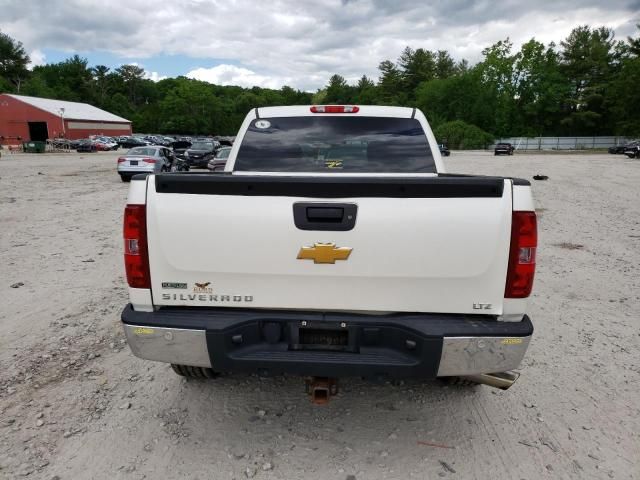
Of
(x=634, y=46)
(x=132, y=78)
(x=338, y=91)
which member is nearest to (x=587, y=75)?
(x=634, y=46)

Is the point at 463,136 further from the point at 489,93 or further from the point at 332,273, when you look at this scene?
the point at 332,273

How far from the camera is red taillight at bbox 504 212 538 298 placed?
8.03ft

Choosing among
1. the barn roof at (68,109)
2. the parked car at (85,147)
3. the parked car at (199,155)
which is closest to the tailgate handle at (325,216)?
the parked car at (199,155)

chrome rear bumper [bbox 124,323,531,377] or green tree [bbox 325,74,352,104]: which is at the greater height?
green tree [bbox 325,74,352,104]

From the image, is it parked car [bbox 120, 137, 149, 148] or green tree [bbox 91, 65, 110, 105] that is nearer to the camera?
parked car [bbox 120, 137, 149, 148]

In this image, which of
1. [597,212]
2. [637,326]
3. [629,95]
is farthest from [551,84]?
[637,326]

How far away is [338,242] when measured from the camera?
2480 mm

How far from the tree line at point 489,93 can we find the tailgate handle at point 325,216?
70.4 meters

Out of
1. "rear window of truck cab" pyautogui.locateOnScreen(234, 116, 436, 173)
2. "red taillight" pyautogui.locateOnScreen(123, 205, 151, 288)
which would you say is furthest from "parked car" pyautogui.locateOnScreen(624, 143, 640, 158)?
"red taillight" pyautogui.locateOnScreen(123, 205, 151, 288)

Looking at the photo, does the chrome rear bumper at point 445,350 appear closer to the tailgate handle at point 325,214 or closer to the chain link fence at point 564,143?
the tailgate handle at point 325,214

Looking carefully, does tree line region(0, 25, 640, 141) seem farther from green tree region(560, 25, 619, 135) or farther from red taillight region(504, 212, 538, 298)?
red taillight region(504, 212, 538, 298)

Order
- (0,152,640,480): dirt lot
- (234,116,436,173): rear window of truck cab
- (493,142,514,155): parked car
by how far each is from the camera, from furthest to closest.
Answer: (493,142,514,155): parked car
(234,116,436,173): rear window of truck cab
(0,152,640,480): dirt lot

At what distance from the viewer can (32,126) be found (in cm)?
6316

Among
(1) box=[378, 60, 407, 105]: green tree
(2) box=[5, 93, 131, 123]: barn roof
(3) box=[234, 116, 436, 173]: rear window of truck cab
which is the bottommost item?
(3) box=[234, 116, 436, 173]: rear window of truck cab
